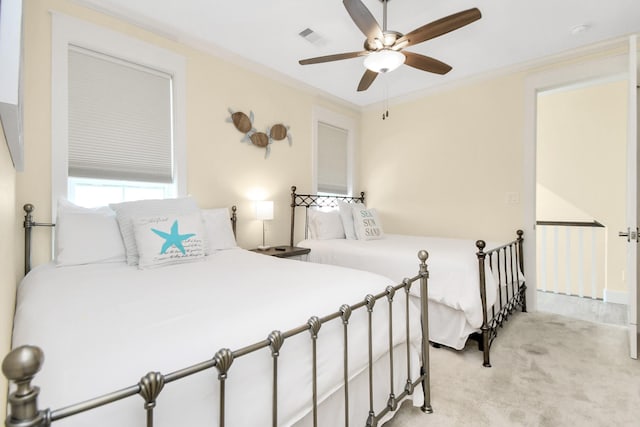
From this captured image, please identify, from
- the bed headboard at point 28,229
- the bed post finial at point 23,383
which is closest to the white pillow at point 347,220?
the bed headboard at point 28,229

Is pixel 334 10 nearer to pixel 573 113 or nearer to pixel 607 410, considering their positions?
pixel 607 410

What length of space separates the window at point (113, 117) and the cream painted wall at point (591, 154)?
13.6 feet

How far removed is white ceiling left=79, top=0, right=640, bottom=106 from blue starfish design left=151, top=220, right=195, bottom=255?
66.2 inches

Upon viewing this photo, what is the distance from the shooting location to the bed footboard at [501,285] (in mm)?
2068

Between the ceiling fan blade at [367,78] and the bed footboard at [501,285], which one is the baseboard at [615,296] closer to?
the bed footboard at [501,285]

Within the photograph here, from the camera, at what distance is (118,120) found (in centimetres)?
231

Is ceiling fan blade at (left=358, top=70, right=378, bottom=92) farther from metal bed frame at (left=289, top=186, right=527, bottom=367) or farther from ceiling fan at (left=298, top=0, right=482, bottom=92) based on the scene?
metal bed frame at (left=289, top=186, right=527, bottom=367)

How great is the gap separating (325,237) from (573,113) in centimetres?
372

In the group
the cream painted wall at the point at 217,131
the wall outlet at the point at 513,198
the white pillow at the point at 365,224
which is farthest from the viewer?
the white pillow at the point at 365,224

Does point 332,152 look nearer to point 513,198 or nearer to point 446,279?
point 513,198

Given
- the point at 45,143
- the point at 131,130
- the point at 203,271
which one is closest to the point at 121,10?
the point at 131,130

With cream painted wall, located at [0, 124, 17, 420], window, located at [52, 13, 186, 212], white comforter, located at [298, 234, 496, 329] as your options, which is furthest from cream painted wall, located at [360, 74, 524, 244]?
cream painted wall, located at [0, 124, 17, 420]

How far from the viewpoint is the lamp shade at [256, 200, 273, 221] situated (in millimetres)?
3002

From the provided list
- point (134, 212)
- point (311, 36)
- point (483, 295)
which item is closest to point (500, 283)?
point (483, 295)
